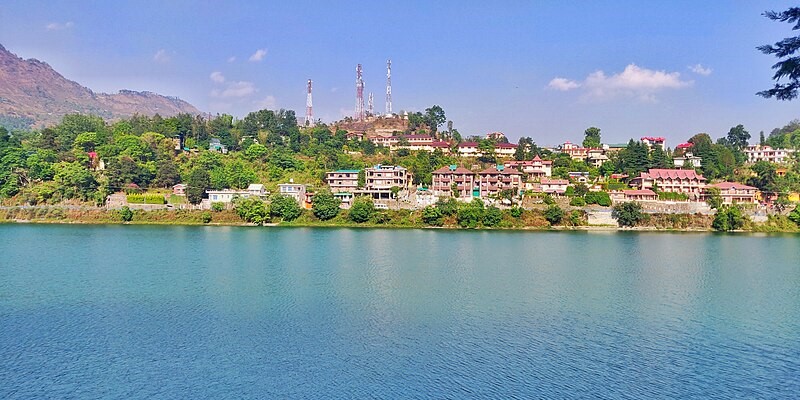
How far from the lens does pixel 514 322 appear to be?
11.8 meters

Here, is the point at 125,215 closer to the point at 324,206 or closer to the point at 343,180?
the point at 324,206

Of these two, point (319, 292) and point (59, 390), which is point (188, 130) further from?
point (59, 390)

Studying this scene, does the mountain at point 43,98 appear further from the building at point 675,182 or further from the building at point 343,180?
the building at point 675,182

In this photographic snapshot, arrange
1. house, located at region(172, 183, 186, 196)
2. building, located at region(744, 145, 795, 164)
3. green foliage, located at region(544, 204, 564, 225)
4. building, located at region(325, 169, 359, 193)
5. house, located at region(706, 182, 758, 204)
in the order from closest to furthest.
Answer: green foliage, located at region(544, 204, 564, 225) < house, located at region(706, 182, 758, 204) < house, located at region(172, 183, 186, 196) < building, located at region(325, 169, 359, 193) < building, located at region(744, 145, 795, 164)

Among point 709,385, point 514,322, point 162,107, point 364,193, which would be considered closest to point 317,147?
point 364,193

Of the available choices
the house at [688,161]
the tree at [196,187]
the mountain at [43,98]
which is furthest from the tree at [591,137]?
the mountain at [43,98]

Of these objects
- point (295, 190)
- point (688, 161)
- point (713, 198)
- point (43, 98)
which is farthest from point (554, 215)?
point (43, 98)

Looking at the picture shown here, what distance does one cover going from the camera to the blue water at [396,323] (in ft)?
28.8

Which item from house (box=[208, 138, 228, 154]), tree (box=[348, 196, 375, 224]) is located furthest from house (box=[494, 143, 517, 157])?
house (box=[208, 138, 228, 154])

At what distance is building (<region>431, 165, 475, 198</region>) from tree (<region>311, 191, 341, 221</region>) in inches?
222

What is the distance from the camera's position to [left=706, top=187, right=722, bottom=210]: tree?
100 feet

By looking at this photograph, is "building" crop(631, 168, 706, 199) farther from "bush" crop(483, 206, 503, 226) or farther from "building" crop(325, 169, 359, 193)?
"building" crop(325, 169, 359, 193)

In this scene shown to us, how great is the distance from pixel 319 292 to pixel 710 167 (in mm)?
30901

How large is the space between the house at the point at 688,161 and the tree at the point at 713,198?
5.13 metres
